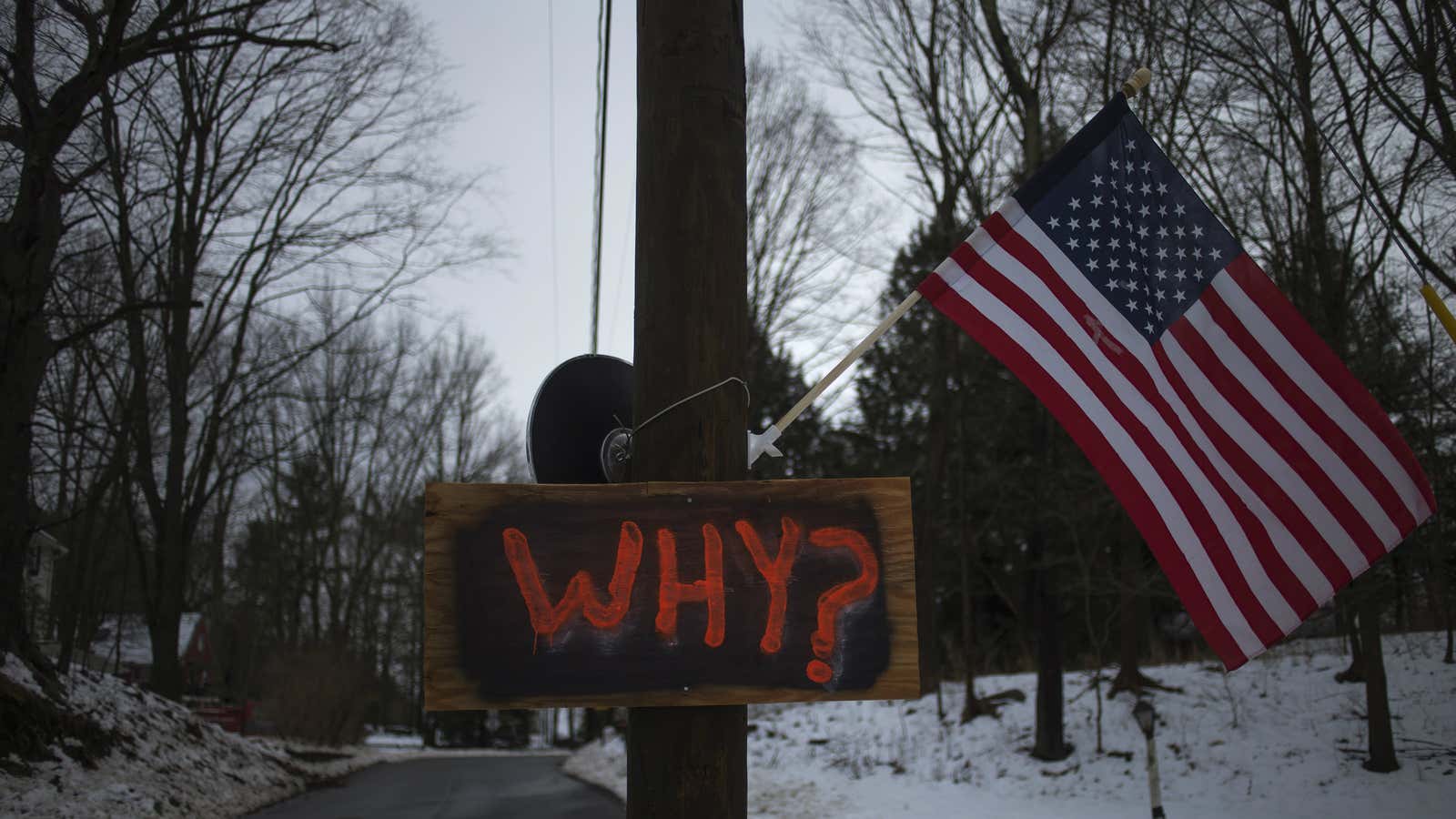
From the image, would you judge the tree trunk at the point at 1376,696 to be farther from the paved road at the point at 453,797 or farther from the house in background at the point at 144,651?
the house in background at the point at 144,651

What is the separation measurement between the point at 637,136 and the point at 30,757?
35.4ft

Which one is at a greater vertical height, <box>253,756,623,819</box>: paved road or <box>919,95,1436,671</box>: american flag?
<box>919,95,1436,671</box>: american flag

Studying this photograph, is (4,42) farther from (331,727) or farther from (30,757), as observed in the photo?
(331,727)

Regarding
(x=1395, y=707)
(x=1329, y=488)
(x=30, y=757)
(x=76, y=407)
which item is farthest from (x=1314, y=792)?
(x=76, y=407)

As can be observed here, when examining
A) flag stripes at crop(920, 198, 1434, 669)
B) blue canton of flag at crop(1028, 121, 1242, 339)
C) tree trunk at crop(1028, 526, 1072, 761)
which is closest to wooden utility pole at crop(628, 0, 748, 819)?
flag stripes at crop(920, 198, 1434, 669)

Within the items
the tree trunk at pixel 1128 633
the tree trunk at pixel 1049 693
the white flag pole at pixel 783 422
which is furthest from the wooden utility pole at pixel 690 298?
the tree trunk at pixel 1128 633

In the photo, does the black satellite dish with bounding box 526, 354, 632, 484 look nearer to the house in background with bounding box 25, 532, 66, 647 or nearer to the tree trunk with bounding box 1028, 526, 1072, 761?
the tree trunk with bounding box 1028, 526, 1072, 761

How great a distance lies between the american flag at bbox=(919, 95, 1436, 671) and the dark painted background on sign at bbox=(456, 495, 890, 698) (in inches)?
58.4

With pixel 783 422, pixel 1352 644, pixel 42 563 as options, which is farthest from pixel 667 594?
pixel 42 563

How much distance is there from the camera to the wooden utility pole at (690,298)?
3.02 metres

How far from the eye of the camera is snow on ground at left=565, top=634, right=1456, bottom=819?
41.2 ft

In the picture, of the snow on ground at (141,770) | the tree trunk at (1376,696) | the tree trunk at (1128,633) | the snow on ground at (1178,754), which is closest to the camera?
the snow on ground at (141,770)

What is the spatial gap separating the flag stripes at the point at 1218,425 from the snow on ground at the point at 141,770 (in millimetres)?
9750

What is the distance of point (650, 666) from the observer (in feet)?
9.56
